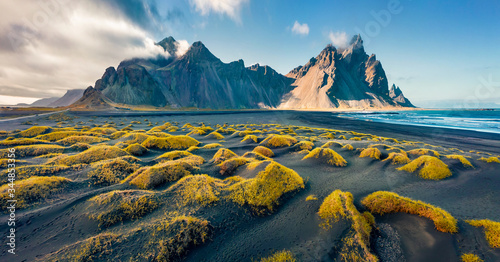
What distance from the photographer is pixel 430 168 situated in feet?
29.6

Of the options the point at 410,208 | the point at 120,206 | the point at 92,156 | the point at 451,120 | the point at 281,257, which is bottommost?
the point at 281,257

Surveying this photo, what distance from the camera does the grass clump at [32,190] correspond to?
5676 millimetres

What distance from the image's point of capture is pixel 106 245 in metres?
4.02

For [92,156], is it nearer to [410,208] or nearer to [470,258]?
[410,208]

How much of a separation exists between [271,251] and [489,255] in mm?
4770

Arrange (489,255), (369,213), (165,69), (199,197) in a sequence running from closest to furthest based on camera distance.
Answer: (489,255) → (369,213) → (199,197) → (165,69)

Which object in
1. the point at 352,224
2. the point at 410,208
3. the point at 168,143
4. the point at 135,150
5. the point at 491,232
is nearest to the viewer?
the point at 491,232

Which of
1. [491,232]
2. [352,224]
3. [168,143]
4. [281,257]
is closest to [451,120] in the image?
[491,232]

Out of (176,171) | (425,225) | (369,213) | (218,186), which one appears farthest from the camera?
(176,171)

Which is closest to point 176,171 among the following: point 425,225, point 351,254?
point 351,254

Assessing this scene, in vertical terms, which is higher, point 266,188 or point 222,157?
point 222,157

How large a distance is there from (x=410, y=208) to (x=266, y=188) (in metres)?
4.54

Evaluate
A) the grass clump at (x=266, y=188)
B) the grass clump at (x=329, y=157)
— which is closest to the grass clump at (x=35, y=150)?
the grass clump at (x=266, y=188)

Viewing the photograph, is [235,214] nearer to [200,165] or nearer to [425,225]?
[200,165]
